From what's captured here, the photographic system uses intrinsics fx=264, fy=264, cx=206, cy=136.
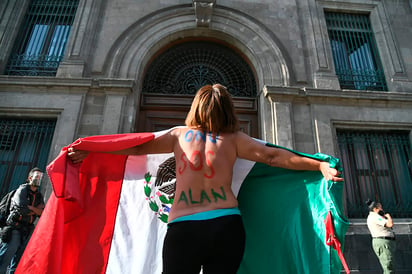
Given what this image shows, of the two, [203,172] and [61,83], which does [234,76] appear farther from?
[203,172]

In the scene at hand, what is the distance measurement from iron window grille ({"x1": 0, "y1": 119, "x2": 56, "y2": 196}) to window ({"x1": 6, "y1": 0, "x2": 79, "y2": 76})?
1584 millimetres

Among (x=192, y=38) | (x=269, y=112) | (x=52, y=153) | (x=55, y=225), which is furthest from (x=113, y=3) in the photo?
(x=55, y=225)

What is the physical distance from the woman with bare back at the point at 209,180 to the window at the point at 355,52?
6.88 m

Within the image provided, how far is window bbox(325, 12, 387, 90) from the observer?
7.80 m

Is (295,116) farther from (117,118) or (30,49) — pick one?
(30,49)

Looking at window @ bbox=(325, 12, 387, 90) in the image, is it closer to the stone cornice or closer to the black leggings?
the stone cornice

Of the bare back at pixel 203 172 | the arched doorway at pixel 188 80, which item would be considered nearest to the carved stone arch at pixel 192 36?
the arched doorway at pixel 188 80

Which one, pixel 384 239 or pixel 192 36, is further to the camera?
pixel 192 36

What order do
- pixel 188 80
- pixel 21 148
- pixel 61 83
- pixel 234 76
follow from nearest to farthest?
1. pixel 21 148
2. pixel 61 83
3. pixel 188 80
4. pixel 234 76

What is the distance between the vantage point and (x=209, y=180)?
1793 millimetres

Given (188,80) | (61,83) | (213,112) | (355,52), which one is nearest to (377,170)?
(355,52)

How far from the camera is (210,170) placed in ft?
5.95

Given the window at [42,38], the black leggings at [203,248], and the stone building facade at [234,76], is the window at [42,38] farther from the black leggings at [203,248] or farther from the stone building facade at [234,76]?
the black leggings at [203,248]

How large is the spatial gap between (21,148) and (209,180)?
6497mm
